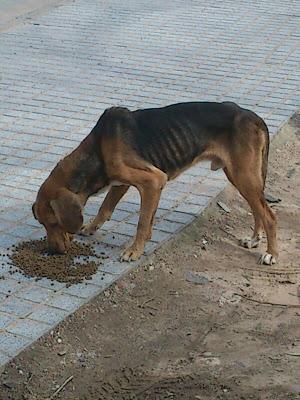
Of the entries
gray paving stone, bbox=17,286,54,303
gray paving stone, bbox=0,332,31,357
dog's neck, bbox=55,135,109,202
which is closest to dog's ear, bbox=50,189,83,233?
dog's neck, bbox=55,135,109,202

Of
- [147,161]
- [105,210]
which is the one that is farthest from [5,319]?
[147,161]

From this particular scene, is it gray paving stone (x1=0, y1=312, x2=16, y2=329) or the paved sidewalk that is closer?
gray paving stone (x1=0, y1=312, x2=16, y2=329)

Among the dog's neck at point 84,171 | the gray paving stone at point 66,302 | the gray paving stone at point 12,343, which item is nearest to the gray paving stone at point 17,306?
the gray paving stone at point 66,302

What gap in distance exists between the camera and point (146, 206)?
19.4 ft

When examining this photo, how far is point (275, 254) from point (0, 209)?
7.15 ft

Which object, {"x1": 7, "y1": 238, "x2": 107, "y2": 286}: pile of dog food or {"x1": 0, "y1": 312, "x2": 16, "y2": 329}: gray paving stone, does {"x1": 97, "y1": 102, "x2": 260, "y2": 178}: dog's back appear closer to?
{"x1": 7, "y1": 238, "x2": 107, "y2": 286}: pile of dog food

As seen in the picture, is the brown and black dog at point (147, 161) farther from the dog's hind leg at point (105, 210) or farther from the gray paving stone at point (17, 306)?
the gray paving stone at point (17, 306)

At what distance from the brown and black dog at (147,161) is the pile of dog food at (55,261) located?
11 centimetres

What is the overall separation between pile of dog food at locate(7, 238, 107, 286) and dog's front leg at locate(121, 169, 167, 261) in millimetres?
241

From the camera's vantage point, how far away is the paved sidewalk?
5.74 meters

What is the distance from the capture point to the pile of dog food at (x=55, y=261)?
572 centimetres

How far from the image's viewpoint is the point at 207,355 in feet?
16.4

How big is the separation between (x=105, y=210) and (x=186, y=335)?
4.67 feet

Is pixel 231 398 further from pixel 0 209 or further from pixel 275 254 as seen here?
pixel 0 209
